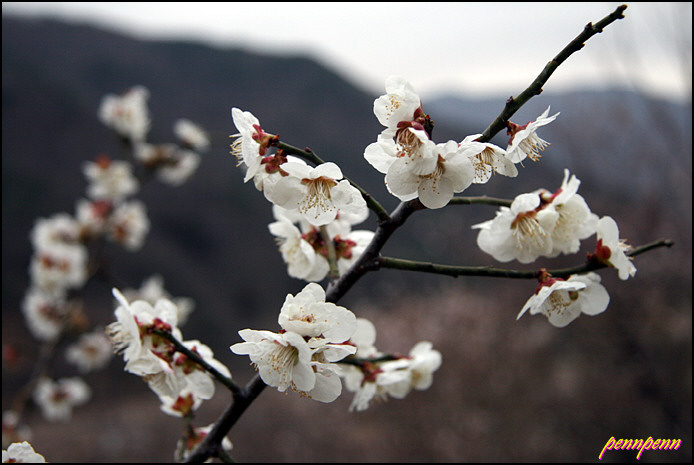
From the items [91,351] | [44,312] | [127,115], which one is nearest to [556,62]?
[127,115]

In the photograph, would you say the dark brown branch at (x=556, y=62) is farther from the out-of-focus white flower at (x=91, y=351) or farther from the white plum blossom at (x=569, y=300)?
the out-of-focus white flower at (x=91, y=351)

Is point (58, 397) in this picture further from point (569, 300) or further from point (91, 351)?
point (569, 300)

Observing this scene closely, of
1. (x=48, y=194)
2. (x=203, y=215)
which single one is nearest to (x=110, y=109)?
(x=48, y=194)

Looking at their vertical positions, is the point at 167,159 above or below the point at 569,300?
below

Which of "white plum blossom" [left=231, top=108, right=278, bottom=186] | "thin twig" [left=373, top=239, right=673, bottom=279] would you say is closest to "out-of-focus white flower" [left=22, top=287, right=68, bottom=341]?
"white plum blossom" [left=231, top=108, right=278, bottom=186]

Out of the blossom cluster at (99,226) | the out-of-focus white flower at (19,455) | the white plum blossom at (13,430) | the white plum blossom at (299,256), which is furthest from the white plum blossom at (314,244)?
the blossom cluster at (99,226)

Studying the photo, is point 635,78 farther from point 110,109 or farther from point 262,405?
point 262,405

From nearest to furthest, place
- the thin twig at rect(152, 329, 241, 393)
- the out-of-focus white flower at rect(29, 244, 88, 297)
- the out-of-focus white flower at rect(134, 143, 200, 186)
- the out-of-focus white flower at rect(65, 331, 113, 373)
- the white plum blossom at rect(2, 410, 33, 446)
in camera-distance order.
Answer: the thin twig at rect(152, 329, 241, 393)
the white plum blossom at rect(2, 410, 33, 446)
the out-of-focus white flower at rect(134, 143, 200, 186)
the out-of-focus white flower at rect(29, 244, 88, 297)
the out-of-focus white flower at rect(65, 331, 113, 373)

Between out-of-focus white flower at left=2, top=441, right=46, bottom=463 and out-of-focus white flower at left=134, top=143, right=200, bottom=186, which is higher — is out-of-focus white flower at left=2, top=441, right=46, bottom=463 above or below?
above

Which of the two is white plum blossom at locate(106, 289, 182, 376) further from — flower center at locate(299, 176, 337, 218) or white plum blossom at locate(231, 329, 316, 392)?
flower center at locate(299, 176, 337, 218)
